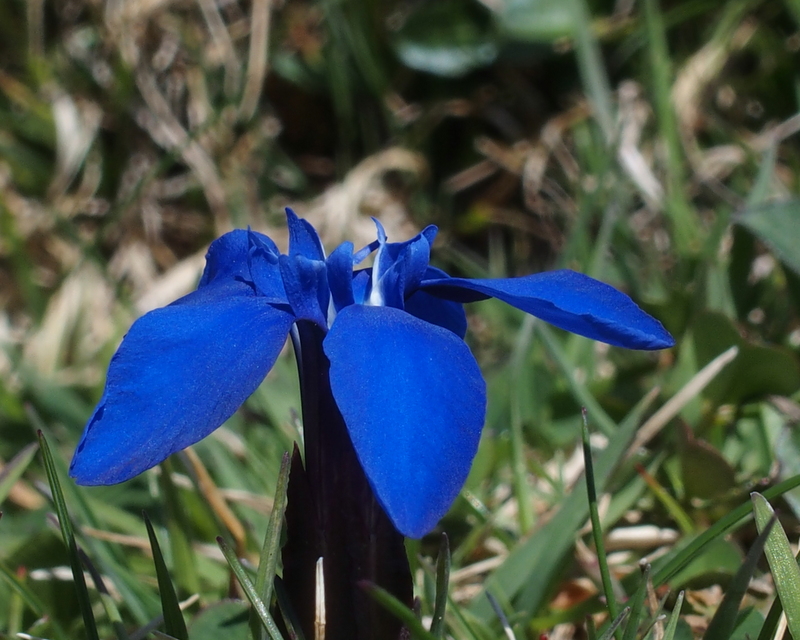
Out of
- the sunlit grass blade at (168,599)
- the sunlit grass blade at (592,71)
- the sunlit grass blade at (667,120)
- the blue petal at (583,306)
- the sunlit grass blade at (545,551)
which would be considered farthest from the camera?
the sunlit grass blade at (592,71)

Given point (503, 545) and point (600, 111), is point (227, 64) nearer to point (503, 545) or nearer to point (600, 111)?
point (600, 111)

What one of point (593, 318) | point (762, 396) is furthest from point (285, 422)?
point (593, 318)

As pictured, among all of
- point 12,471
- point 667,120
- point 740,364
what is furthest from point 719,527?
point 667,120

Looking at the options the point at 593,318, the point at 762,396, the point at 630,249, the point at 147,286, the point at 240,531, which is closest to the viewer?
the point at 593,318

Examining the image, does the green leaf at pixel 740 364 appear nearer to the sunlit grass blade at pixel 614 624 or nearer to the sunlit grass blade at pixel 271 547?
the sunlit grass blade at pixel 614 624

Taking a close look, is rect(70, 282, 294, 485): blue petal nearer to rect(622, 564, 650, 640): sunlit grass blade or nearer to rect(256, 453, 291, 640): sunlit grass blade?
rect(256, 453, 291, 640): sunlit grass blade

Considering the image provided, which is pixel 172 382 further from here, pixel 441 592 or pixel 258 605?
pixel 441 592

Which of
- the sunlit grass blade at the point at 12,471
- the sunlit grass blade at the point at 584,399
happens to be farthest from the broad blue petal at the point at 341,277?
the sunlit grass blade at the point at 584,399
